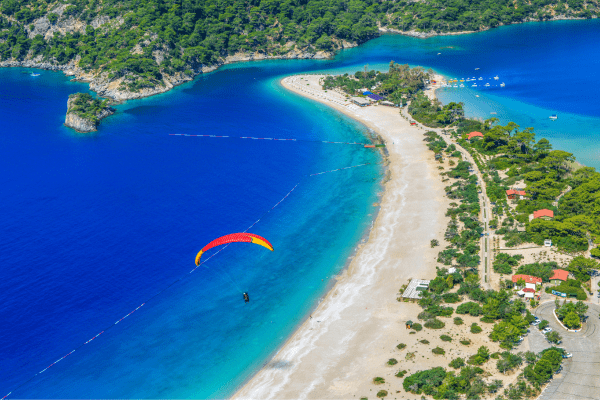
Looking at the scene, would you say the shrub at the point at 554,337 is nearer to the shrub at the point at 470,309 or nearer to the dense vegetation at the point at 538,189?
the shrub at the point at 470,309

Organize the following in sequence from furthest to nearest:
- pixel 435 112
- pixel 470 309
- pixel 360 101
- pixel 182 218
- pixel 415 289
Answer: pixel 360 101, pixel 435 112, pixel 182 218, pixel 415 289, pixel 470 309

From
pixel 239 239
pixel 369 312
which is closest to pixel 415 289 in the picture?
pixel 369 312

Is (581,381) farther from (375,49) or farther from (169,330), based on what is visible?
(375,49)

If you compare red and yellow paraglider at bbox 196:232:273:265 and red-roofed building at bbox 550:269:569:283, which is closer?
red and yellow paraglider at bbox 196:232:273:265

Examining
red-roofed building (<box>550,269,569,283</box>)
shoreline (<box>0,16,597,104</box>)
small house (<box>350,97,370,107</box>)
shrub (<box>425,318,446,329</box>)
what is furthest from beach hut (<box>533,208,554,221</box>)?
shoreline (<box>0,16,597,104</box>)

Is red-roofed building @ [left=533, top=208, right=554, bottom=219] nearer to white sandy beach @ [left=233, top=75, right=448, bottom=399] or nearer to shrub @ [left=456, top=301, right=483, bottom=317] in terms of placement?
white sandy beach @ [left=233, top=75, right=448, bottom=399]

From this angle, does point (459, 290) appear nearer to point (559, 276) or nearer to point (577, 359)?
point (559, 276)

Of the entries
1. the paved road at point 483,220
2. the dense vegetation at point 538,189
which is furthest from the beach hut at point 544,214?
the paved road at point 483,220
